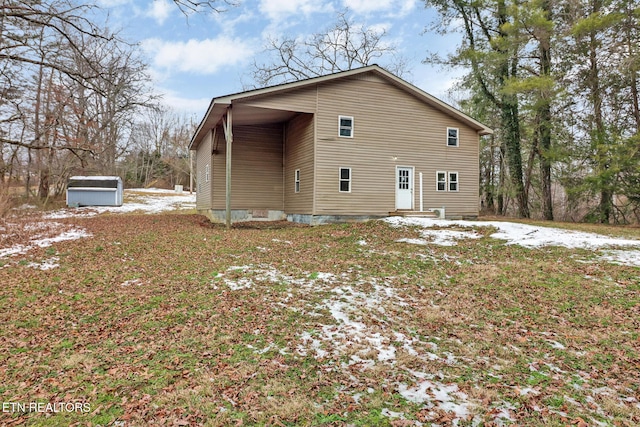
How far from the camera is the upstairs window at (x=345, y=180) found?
15062 mm

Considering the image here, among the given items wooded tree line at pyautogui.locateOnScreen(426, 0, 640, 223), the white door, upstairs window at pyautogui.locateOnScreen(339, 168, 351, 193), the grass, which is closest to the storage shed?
upstairs window at pyautogui.locateOnScreen(339, 168, 351, 193)

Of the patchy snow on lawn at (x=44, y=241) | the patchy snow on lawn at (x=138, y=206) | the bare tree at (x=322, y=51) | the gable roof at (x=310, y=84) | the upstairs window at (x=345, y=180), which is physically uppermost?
the bare tree at (x=322, y=51)

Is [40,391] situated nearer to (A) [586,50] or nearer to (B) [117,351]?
(B) [117,351]

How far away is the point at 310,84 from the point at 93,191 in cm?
1736

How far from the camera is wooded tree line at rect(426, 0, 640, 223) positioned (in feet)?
53.9

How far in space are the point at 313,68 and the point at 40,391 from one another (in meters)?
28.5

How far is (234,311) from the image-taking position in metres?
5.39

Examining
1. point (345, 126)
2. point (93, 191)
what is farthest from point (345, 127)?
point (93, 191)

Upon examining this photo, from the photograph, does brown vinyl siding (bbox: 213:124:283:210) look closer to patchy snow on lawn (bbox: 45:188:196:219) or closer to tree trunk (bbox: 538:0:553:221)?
patchy snow on lawn (bbox: 45:188:196:219)

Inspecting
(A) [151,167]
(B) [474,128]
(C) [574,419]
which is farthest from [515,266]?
(A) [151,167]

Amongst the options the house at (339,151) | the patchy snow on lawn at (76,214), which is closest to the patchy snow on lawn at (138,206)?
the patchy snow on lawn at (76,214)

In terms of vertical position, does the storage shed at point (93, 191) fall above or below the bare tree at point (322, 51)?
below

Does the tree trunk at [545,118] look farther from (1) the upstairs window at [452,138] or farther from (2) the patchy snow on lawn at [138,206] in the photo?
(2) the patchy snow on lawn at [138,206]

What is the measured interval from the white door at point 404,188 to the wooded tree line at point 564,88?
24.0ft
